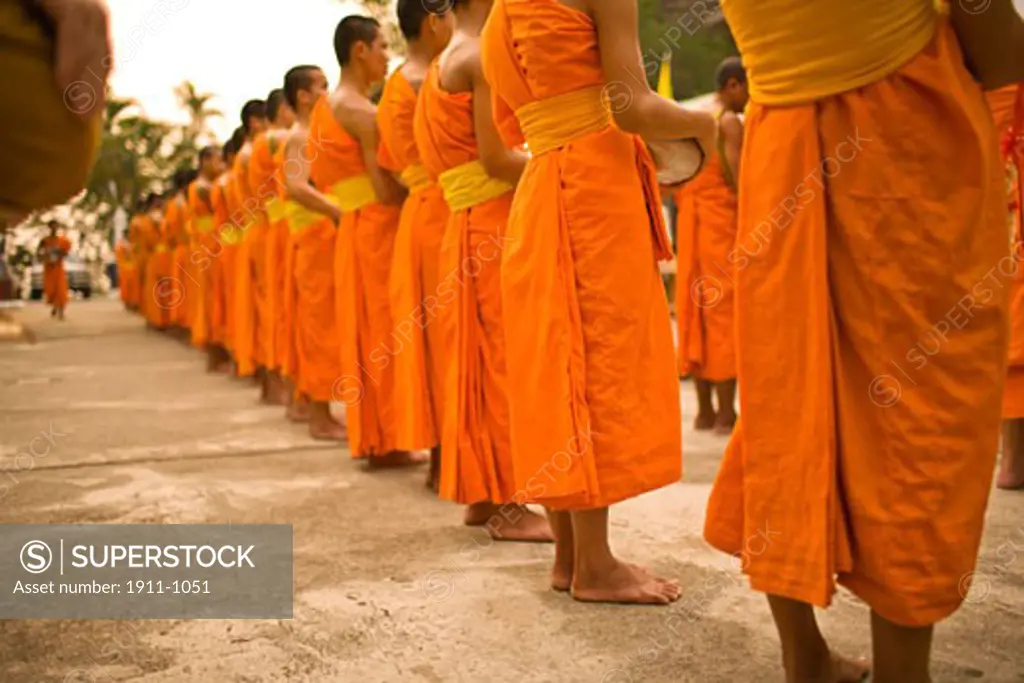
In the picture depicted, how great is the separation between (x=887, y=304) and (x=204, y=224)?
8892 millimetres

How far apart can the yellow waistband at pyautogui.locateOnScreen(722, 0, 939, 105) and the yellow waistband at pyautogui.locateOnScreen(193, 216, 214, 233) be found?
8.46m

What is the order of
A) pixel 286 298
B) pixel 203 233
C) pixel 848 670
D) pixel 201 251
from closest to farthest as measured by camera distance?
pixel 848 670 < pixel 286 298 < pixel 201 251 < pixel 203 233

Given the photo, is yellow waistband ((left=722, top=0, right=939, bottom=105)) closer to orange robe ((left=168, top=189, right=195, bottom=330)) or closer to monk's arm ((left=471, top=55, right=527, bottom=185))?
monk's arm ((left=471, top=55, right=527, bottom=185))

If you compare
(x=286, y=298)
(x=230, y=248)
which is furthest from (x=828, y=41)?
(x=230, y=248)

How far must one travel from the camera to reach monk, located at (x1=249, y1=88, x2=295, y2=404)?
255 inches

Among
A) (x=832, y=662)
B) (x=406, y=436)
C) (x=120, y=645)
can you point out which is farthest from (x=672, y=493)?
(x=120, y=645)

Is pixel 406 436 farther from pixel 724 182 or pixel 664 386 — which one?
pixel 724 182

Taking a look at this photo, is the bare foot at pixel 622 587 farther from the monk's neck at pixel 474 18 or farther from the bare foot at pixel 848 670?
the monk's neck at pixel 474 18

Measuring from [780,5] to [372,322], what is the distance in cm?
306

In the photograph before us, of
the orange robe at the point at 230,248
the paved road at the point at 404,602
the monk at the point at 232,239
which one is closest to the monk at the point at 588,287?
the paved road at the point at 404,602

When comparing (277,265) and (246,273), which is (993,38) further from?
(246,273)

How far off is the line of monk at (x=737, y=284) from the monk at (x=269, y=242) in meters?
1.68

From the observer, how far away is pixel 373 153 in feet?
15.0

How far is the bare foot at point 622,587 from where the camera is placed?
263 cm
